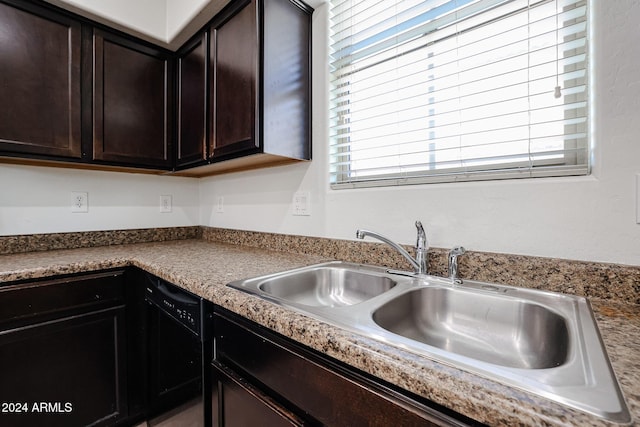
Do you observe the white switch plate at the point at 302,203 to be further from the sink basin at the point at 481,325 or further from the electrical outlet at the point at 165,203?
the electrical outlet at the point at 165,203

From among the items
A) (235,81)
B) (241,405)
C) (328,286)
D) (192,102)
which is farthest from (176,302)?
(192,102)

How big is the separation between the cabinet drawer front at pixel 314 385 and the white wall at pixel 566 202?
65 centimetres

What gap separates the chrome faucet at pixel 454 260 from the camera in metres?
0.89

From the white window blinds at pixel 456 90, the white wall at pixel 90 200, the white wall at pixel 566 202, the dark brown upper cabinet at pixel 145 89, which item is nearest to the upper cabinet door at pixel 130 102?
the dark brown upper cabinet at pixel 145 89

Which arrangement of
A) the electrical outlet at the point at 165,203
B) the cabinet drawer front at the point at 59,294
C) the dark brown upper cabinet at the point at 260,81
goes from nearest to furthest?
the cabinet drawer front at the point at 59,294 → the dark brown upper cabinet at the point at 260,81 → the electrical outlet at the point at 165,203

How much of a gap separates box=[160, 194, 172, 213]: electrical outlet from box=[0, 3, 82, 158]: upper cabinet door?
620 millimetres

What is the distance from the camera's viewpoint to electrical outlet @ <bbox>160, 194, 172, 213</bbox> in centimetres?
204

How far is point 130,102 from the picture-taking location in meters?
1.63

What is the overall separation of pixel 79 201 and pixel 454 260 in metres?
2.05

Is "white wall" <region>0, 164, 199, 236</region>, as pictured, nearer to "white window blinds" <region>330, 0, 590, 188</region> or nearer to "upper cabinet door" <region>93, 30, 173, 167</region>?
"upper cabinet door" <region>93, 30, 173, 167</region>

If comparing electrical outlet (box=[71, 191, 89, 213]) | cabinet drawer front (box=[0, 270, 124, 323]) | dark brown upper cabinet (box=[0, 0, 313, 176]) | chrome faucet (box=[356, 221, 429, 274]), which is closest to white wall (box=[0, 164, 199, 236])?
electrical outlet (box=[71, 191, 89, 213])

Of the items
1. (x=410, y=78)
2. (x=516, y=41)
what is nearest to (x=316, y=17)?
(x=410, y=78)

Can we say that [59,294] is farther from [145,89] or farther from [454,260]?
[454,260]

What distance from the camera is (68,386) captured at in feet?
4.01
